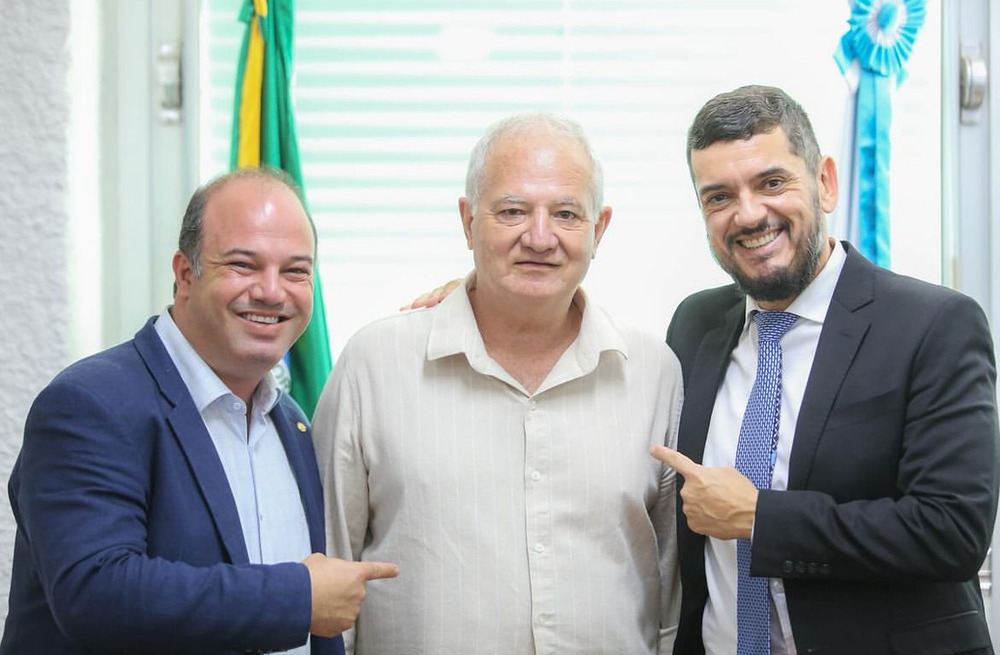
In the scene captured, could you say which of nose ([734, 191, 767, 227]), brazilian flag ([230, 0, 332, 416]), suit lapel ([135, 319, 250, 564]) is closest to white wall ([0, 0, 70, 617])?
brazilian flag ([230, 0, 332, 416])

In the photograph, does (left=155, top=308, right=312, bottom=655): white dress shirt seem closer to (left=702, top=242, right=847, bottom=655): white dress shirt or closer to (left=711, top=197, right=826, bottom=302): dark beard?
(left=702, top=242, right=847, bottom=655): white dress shirt

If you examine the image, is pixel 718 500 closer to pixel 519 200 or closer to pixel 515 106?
pixel 519 200

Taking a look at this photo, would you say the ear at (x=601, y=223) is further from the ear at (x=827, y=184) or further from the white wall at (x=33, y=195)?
the white wall at (x=33, y=195)

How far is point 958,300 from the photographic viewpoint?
1622 mm

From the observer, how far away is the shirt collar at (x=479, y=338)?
72.9 inches

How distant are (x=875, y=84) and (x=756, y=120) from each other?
3.15ft

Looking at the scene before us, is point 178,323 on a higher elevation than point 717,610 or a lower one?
higher

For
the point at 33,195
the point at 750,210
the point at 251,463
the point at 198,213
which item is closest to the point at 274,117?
the point at 33,195

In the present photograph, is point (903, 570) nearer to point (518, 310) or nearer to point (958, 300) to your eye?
point (958, 300)

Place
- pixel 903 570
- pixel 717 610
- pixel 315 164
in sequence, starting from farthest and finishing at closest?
pixel 315 164
pixel 717 610
pixel 903 570

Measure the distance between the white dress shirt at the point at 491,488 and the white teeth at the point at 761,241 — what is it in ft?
1.04

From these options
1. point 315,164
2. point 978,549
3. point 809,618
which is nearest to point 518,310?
point 809,618

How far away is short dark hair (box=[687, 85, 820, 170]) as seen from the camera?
1.76 meters

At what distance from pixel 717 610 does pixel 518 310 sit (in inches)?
26.6
